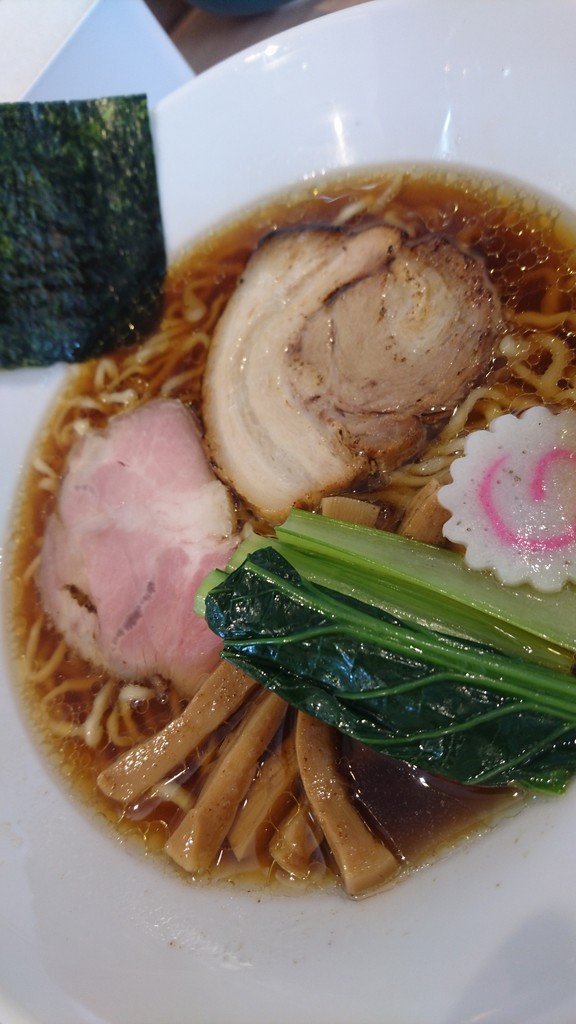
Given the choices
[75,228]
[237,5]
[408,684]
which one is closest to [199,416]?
[75,228]

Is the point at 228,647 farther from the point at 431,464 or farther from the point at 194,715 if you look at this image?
the point at 431,464

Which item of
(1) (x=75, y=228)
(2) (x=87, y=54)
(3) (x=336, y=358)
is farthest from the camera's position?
(2) (x=87, y=54)

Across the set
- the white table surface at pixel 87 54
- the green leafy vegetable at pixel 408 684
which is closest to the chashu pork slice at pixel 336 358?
the green leafy vegetable at pixel 408 684

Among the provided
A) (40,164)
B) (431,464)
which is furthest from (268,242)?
(431,464)

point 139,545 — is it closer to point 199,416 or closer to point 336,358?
point 199,416

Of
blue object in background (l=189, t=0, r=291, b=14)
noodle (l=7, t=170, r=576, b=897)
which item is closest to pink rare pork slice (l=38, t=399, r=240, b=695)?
noodle (l=7, t=170, r=576, b=897)

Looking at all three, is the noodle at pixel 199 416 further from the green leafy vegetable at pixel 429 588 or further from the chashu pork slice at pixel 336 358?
the green leafy vegetable at pixel 429 588

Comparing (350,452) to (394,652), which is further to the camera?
(350,452)
